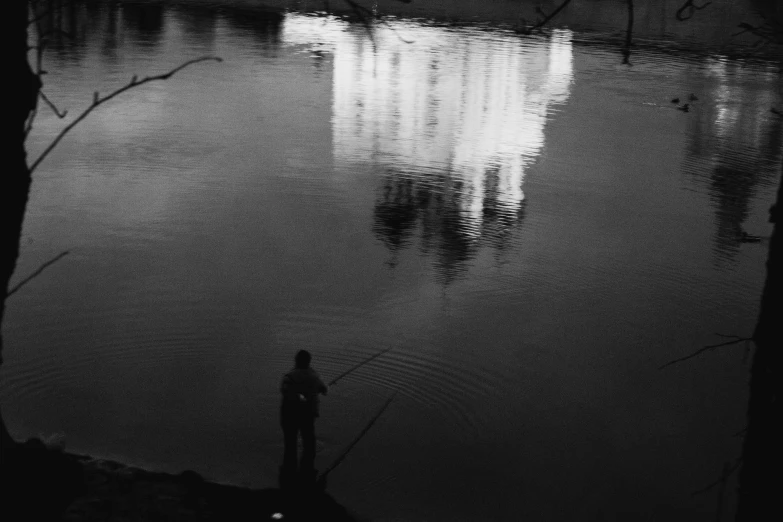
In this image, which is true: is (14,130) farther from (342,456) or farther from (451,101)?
(451,101)

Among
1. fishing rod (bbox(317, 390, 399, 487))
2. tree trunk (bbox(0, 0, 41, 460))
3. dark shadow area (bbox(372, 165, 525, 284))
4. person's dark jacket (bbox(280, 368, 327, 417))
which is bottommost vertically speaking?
fishing rod (bbox(317, 390, 399, 487))

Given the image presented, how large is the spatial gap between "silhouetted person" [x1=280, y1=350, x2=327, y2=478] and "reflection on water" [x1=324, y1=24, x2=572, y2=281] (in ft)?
22.1

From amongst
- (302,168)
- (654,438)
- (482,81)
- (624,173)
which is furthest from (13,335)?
(482,81)

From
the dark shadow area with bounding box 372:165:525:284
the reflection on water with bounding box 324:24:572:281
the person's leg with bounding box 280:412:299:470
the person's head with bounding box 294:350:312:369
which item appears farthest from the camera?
the reflection on water with bounding box 324:24:572:281

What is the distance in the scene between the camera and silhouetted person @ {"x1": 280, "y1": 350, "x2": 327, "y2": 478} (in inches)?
378

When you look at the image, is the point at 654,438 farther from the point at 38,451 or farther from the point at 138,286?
the point at 138,286

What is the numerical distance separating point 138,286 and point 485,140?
13.2 meters

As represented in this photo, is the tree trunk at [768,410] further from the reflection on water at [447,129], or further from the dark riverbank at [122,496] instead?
the reflection on water at [447,129]

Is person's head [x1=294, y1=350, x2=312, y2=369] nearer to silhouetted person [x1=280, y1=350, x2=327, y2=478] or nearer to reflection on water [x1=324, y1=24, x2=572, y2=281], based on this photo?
silhouetted person [x1=280, y1=350, x2=327, y2=478]

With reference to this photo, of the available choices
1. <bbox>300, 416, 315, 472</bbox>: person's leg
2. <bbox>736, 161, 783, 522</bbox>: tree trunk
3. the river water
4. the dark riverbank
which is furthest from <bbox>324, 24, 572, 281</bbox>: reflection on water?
<bbox>736, 161, 783, 522</bbox>: tree trunk

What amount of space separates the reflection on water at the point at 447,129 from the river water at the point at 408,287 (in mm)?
122

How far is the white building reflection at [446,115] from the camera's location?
20.9 m

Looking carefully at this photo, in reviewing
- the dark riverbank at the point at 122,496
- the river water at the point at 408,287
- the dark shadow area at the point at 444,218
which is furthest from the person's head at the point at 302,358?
the dark shadow area at the point at 444,218

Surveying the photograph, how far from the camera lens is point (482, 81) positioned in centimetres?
3531
